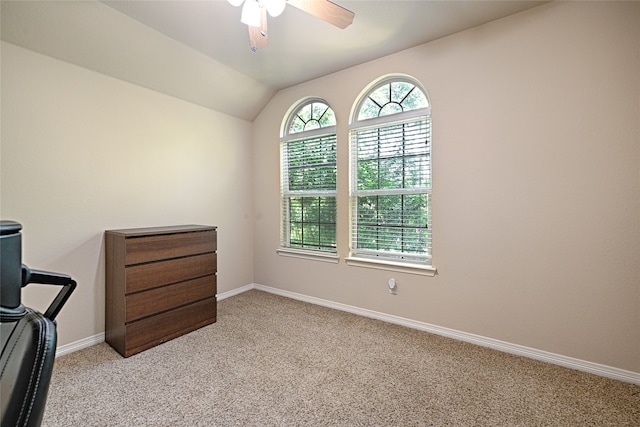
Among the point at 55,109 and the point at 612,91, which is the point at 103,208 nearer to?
the point at 55,109

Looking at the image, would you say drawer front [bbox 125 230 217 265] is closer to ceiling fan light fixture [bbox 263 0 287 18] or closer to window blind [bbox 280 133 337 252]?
window blind [bbox 280 133 337 252]

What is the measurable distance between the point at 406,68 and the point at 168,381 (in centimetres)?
310

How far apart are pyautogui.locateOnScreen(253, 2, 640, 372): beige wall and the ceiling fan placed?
1204 mm

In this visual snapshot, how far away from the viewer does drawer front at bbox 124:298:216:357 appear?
7.34 feet

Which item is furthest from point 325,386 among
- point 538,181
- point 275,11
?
point 275,11

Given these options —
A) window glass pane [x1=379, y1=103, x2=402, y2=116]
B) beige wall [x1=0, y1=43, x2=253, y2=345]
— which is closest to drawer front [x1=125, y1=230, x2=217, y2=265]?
beige wall [x1=0, y1=43, x2=253, y2=345]

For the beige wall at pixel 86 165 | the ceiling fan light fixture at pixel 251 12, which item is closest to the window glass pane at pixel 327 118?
the beige wall at pixel 86 165

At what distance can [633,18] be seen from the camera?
1814 mm

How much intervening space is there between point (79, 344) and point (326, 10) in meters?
3.01

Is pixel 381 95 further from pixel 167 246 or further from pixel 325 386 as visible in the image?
pixel 325 386

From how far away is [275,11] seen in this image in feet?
5.08

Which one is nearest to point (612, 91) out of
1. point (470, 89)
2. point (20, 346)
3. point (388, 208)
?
point (470, 89)

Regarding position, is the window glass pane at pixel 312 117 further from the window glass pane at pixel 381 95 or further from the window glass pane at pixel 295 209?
the window glass pane at pixel 295 209

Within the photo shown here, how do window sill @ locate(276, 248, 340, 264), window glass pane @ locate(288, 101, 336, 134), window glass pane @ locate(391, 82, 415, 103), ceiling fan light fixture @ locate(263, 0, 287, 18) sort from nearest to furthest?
ceiling fan light fixture @ locate(263, 0, 287, 18), window glass pane @ locate(391, 82, 415, 103), window sill @ locate(276, 248, 340, 264), window glass pane @ locate(288, 101, 336, 134)
